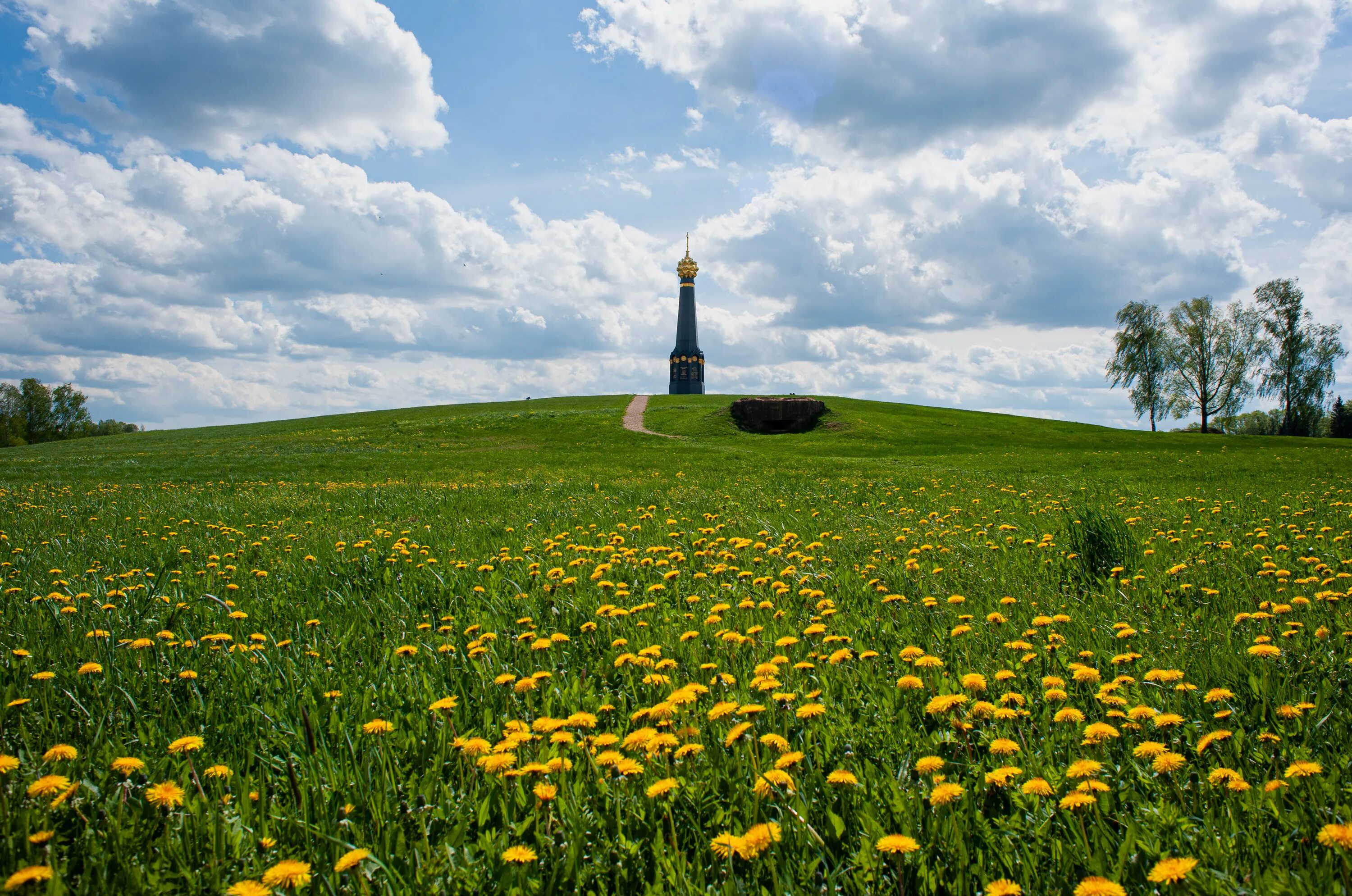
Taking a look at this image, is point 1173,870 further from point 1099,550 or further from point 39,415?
point 39,415

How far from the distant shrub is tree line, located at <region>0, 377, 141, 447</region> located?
9738cm

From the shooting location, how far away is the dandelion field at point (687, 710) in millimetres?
1763

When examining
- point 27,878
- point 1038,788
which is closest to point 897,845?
point 1038,788

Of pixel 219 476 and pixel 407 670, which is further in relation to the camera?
pixel 219 476

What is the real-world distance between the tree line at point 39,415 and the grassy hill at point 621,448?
33223 millimetres

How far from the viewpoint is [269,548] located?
643 centimetres

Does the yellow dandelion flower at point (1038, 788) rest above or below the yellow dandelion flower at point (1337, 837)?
below

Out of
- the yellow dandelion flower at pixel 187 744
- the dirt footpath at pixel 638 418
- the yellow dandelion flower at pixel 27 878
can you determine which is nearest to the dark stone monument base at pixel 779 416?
the dirt footpath at pixel 638 418

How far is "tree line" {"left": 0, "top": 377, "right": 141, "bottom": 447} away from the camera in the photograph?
74250mm

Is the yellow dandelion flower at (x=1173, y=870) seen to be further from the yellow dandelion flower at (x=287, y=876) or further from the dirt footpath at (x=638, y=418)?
the dirt footpath at (x=638, y=418)

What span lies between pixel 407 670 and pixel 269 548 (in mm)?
4202

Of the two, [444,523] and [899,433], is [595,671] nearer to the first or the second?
[444,523]

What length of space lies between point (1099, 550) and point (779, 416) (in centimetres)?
3532

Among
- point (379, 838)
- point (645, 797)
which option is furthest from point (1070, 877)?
point (379, 838)
